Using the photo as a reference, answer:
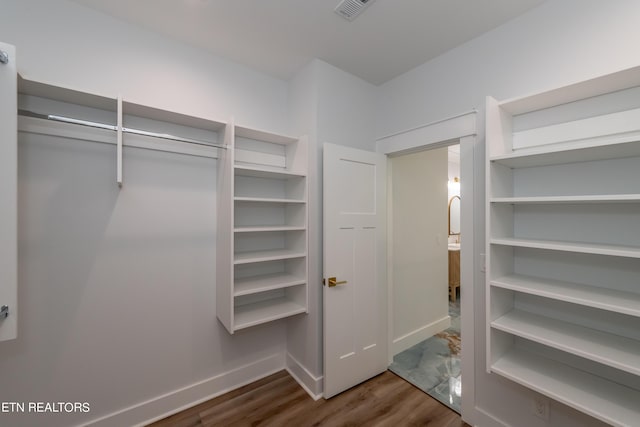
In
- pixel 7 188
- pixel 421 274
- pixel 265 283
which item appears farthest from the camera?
pixel 421 274

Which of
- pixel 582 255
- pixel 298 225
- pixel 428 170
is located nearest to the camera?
pixel 582 255

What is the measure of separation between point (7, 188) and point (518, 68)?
9.68 ft

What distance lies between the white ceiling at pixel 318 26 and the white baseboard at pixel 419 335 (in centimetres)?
285

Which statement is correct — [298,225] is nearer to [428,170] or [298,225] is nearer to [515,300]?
[515,300]

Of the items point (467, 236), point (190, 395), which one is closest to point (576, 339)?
point (467, 236)

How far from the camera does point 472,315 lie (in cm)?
185

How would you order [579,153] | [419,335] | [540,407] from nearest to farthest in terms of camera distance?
[579,153]
[540,407]
[419,335]

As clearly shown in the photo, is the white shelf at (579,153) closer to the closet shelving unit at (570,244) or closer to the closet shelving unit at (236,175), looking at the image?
the closet shelving unit at (570,244)

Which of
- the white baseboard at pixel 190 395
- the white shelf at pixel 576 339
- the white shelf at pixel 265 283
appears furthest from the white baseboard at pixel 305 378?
the white shelf at pixel 576 339

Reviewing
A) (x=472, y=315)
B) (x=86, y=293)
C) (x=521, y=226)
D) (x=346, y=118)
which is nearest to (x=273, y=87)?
(x=346, y=118)

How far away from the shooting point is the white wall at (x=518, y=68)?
1.37m

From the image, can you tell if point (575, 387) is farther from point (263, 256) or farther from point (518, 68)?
point (263, 256)

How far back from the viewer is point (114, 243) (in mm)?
1719

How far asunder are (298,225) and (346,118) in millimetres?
1104
